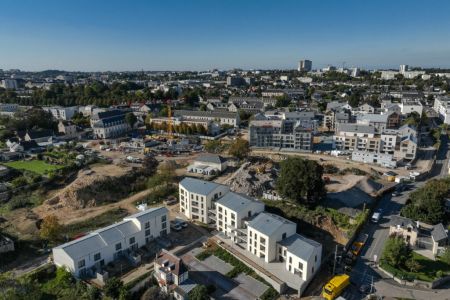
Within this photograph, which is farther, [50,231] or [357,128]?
[357,128]

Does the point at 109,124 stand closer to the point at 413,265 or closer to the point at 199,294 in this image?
the point at 199,294

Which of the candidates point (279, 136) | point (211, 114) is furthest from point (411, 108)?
point (211, 114)

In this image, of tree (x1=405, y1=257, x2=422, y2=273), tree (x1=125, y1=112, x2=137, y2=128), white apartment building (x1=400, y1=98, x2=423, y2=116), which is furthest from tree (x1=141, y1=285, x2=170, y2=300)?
white apartment building (x1=400, y1=98, x2=423, y2=116)

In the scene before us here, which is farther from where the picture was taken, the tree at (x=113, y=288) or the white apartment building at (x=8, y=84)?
the white apartment building at (x=8, y=84)

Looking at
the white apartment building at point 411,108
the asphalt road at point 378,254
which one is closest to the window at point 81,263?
the asphalt road at point 378,254

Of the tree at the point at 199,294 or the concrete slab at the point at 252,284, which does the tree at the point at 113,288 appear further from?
the concrete slab at the point at 252,284
